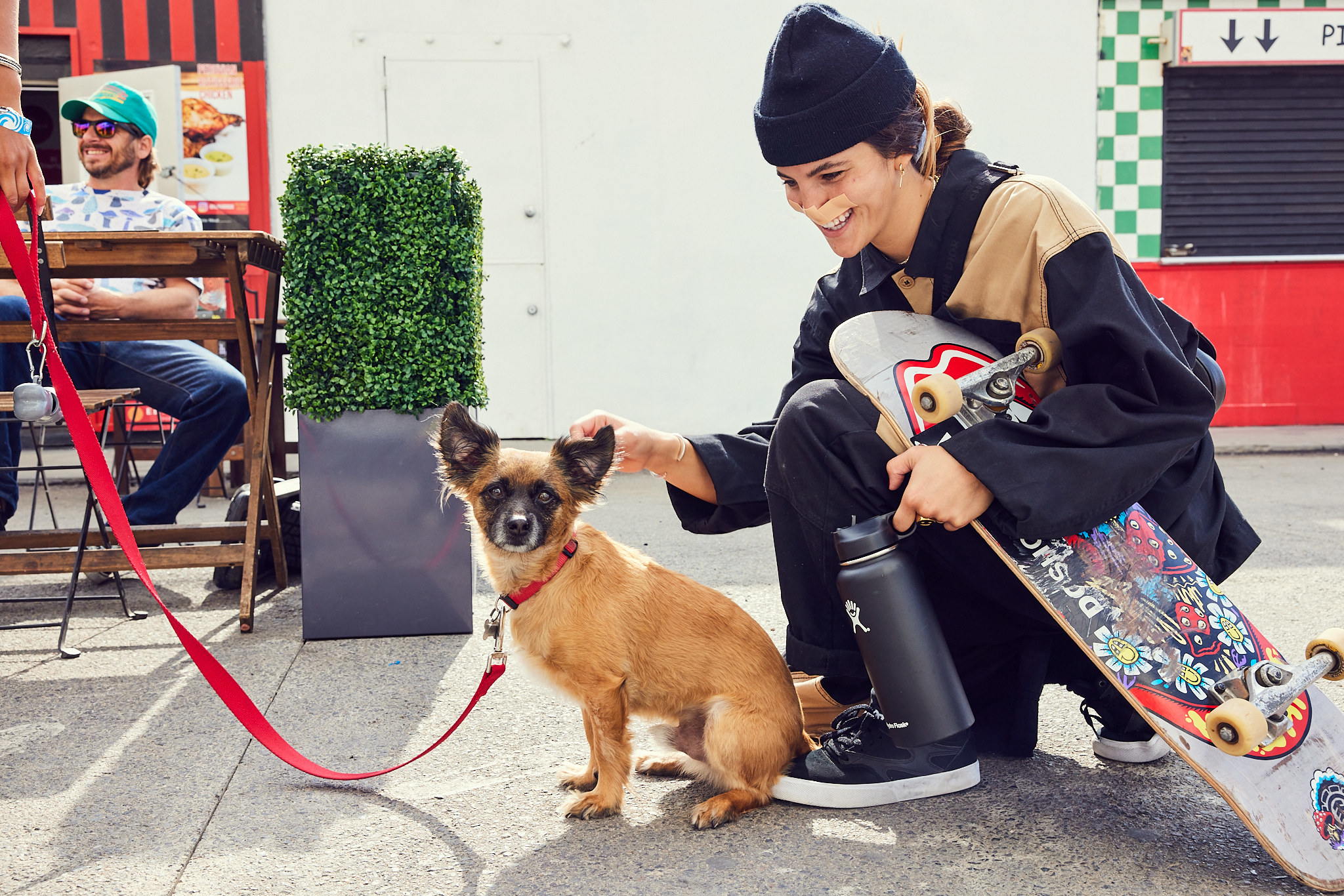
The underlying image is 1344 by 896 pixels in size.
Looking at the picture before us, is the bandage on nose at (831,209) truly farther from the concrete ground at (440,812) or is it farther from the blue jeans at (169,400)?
the blue jeans at (169,400)

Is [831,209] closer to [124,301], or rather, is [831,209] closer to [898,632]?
[898,632]

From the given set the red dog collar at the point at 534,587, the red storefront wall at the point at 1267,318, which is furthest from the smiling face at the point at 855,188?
the red storefront wall at the point at 1267,318

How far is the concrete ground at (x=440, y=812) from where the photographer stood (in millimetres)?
1603

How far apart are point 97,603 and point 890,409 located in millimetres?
2978

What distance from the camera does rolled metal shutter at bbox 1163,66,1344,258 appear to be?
765cm

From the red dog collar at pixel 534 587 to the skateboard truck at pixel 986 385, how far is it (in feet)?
2.65

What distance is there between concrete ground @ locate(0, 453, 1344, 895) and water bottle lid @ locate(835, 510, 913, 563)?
1.77 feet

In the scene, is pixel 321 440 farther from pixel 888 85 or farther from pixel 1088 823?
pixel 1088 823

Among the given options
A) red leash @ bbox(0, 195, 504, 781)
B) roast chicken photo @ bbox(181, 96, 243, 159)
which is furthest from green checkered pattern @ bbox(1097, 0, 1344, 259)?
red leash @ bbox(0, 195, 504, 781)

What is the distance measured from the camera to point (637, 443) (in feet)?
6.97

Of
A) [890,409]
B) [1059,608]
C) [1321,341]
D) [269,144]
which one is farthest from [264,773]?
[1321,341]

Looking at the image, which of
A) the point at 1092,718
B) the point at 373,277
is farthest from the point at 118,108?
the point at 1092,718

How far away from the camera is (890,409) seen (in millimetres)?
1720

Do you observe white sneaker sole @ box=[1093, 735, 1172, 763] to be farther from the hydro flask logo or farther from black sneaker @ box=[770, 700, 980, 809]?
the hydro flask logo
